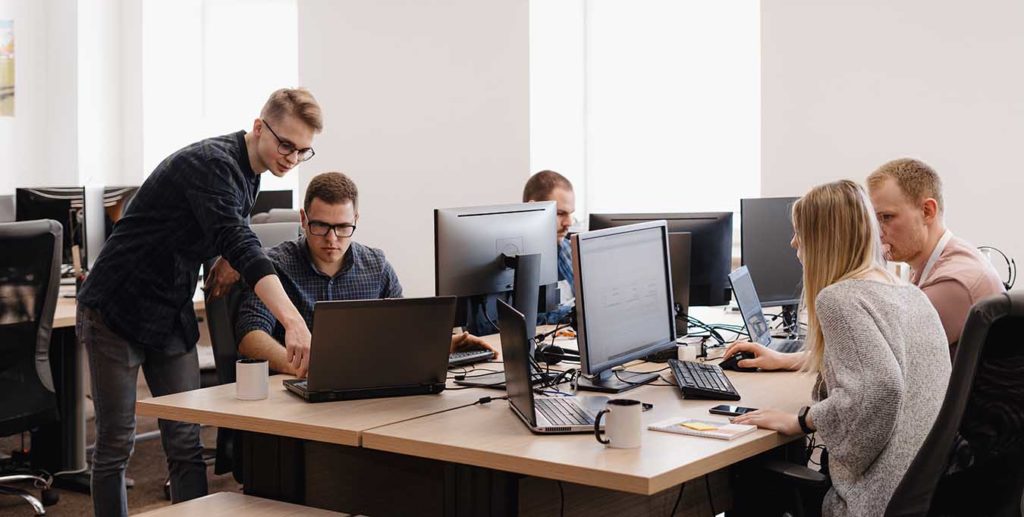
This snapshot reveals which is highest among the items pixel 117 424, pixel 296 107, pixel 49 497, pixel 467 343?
pixel 296 107

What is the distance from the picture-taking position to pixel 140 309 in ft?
9.64

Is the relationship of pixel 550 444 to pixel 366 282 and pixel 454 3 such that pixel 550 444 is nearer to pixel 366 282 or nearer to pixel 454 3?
pixel 366 282

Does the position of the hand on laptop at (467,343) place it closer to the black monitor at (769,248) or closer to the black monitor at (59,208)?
the black monitor at (769,248)

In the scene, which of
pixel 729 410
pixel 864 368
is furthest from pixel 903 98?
pixel 864 368

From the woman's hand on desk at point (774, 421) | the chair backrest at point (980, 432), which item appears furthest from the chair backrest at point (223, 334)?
the chair backrest at point (980, 432)

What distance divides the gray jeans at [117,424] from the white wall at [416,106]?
9.83 ft

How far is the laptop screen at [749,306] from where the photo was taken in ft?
10.2

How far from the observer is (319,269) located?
3.07m

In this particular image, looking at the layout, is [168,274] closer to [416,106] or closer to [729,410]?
[729,410]

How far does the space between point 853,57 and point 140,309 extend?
3.34 metres

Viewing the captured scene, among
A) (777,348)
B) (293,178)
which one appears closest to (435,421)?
(777,348)

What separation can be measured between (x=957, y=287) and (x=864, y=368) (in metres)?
0.68

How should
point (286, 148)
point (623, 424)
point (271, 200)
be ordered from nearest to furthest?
point (623, 424), point (286, 148), point (271, 200)

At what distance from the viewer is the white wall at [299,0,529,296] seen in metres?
5.73
